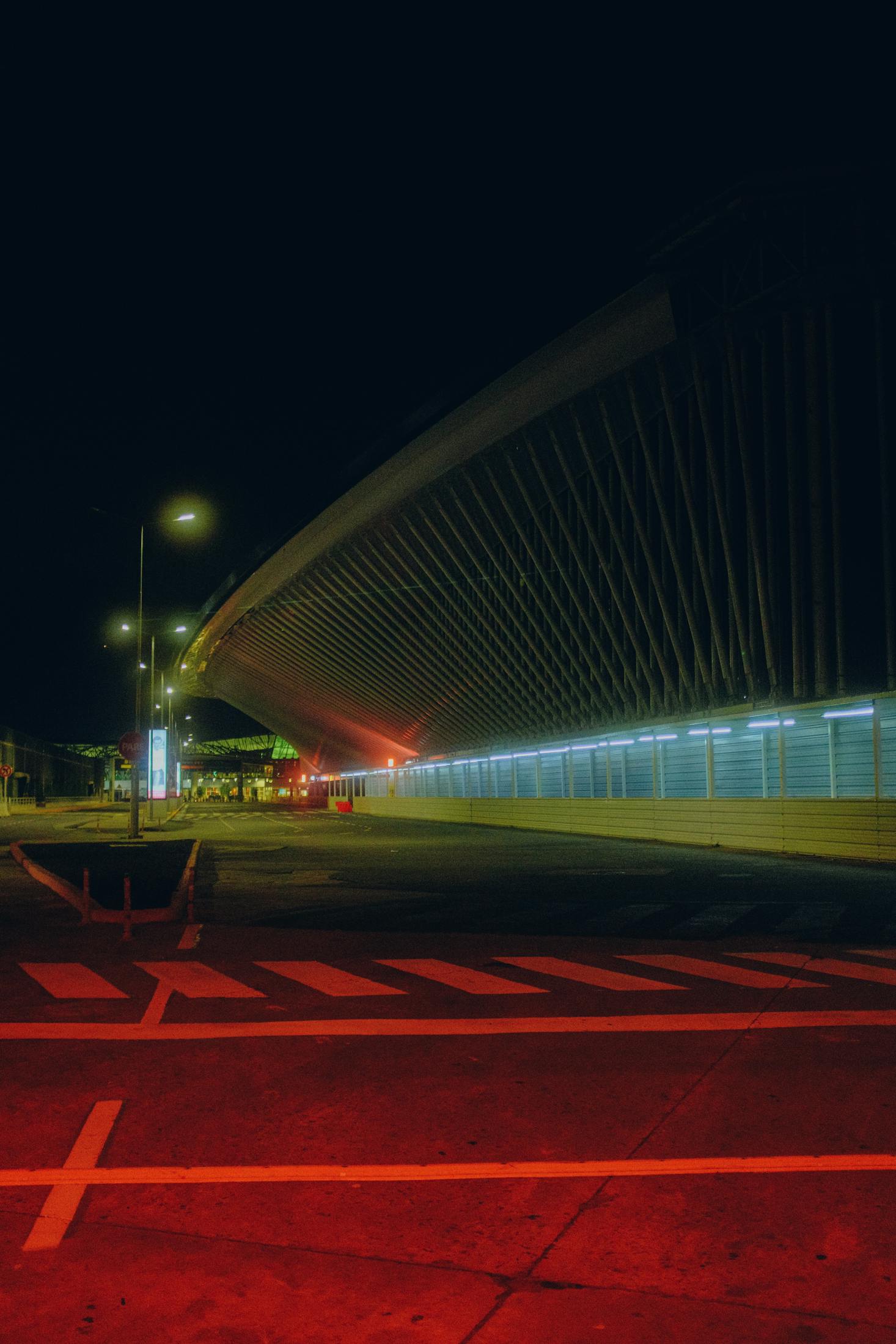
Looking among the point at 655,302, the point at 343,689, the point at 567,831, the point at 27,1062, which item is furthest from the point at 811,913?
the point at 343,689

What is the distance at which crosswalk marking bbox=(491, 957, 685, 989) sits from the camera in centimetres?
977

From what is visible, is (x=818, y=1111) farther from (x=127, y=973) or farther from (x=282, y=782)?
(x=282, y=782)

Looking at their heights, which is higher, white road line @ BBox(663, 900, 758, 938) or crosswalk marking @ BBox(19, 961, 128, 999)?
white road line @ BBox(663, 900, 758, 938)

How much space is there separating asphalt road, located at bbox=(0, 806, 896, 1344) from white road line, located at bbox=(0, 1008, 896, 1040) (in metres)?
0.03

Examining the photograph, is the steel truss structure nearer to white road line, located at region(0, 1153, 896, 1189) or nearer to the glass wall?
the glass wall

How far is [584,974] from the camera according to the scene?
10383 millimetres

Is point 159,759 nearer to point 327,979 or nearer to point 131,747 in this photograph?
point 131,747

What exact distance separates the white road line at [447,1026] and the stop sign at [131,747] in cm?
2349

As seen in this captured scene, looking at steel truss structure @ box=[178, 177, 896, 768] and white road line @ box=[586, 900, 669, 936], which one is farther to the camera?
steel truss structure @ box=[178, 177, 896, 768]

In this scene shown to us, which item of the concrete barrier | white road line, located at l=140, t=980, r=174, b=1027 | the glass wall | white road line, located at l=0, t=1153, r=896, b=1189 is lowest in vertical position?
white road line, located at l=0, t=1153, r=896, b=1189

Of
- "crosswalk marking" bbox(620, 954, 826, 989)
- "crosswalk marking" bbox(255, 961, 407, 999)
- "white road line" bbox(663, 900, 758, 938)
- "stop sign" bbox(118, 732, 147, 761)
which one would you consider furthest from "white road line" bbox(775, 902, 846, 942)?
"stop sign" bbox(118, 732, 147, 761)

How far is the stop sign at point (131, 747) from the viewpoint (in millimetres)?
31297

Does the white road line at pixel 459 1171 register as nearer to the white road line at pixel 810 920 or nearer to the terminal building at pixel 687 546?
the white road line at pixel 810 920

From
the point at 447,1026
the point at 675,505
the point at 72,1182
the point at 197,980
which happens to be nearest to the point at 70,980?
the point at 197,980
